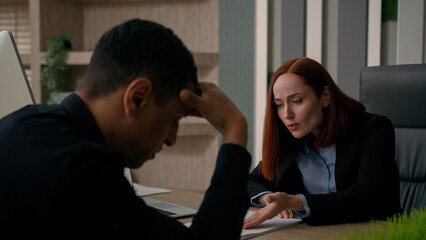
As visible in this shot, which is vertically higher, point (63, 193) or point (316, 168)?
point (63, 193)

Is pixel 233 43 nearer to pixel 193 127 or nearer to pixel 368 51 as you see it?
pixel 193 127

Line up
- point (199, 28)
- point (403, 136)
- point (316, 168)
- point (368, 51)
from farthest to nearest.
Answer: point (199, 28)
point (368, 51)
point (403, 136)
point (316, 168)

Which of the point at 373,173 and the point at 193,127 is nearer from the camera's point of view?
the point at 373,173

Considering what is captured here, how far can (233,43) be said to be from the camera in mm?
3242

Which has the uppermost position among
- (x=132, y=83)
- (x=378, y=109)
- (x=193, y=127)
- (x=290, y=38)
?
(x=290, y=38)

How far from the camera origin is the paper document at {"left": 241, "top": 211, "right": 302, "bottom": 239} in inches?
42.8

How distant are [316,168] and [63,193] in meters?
1.26

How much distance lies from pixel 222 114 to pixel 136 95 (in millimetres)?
196

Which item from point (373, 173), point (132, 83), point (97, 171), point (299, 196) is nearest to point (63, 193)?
point (97, 171)

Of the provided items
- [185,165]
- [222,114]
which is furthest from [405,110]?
[185,165]

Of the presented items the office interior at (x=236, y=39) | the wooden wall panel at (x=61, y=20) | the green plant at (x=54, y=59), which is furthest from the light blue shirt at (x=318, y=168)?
the wooden wall panel at (x=61, y=20)

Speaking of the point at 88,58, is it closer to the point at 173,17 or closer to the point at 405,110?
the point at 173,17

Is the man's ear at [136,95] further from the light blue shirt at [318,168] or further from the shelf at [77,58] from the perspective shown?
the shelf at [77,58]

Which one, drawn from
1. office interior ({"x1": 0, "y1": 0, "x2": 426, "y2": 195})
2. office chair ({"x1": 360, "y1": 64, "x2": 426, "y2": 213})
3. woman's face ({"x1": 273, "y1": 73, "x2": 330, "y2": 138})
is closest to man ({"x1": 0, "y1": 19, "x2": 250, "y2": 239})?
woman's face ({"x1": 273, "y1": 73, "x2": 330, "y2": 138})
